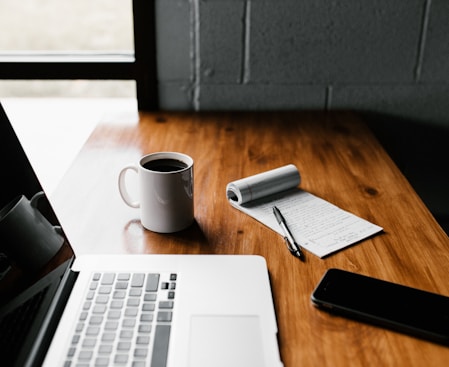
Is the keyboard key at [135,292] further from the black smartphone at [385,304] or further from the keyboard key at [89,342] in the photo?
the black smartphone at [385,304]

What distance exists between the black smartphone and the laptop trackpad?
0.11 metres

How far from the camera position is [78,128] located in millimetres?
1721

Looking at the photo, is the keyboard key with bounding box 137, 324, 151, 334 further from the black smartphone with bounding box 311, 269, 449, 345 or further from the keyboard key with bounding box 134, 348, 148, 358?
the black smartphone with bounding box 311, 269, 449, 345

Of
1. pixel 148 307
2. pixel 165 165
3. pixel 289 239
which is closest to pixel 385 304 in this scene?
pixel 289 239

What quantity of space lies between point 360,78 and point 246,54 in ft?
1.10

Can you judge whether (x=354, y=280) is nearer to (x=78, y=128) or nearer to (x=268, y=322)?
(x=268, y=322)

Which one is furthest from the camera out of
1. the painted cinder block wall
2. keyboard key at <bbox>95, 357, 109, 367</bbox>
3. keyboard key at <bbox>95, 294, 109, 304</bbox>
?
the painted cinder block wall

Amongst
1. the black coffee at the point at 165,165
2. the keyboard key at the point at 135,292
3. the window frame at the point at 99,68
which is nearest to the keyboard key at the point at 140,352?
the keyboard key at the point at 135,292

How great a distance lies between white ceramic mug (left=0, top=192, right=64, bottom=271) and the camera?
64cm

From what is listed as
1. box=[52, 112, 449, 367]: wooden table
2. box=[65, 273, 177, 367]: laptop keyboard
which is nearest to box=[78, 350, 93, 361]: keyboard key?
box=[65, 273, 177, 367]: laptop keyboard

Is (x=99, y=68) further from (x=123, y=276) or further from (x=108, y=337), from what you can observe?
(x=108, y=337)

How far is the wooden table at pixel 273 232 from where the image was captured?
68 centimetres

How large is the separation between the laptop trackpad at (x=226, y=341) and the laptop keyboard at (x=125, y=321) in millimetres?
37

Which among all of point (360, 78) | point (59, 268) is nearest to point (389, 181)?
point (360, 78)
